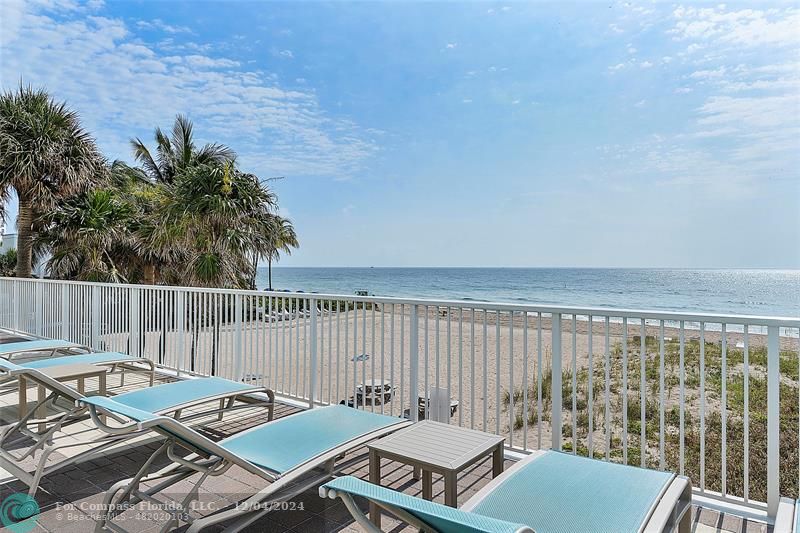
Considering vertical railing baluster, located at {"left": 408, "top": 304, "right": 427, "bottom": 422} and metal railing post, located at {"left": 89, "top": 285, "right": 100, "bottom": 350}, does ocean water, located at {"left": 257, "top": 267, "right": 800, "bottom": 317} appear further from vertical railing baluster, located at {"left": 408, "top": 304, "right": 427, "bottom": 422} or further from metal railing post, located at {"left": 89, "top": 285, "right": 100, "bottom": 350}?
metal railing post, located at {"left": 89, "top": 285, "right": 100, "bottom": 350}

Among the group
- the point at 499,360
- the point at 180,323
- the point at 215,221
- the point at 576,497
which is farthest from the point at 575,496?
the point at 215,221

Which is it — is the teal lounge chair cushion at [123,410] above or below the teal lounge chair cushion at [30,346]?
above

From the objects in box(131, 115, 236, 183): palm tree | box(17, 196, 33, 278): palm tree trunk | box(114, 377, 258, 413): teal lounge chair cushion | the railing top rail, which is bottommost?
box(114, 377, 258, 413): teal lounge chair cushion

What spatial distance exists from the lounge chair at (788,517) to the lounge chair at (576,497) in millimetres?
316

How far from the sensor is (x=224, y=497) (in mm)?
2654

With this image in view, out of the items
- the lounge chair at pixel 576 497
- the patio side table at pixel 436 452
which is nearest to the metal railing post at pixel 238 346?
the patio side table at pixel 436 452

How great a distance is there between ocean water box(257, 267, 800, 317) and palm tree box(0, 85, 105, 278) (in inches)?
1199

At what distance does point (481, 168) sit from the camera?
3706 cm

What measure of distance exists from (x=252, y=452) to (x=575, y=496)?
1.54 m

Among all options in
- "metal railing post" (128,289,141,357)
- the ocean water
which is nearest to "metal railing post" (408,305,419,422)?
"metal railing post" (128,289,141,357)

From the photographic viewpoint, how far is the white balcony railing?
2719mm

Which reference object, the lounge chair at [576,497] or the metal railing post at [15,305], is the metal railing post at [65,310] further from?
the lounge chair at [576,497]

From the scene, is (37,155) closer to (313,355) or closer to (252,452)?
(313,355)

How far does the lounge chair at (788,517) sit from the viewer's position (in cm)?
154
